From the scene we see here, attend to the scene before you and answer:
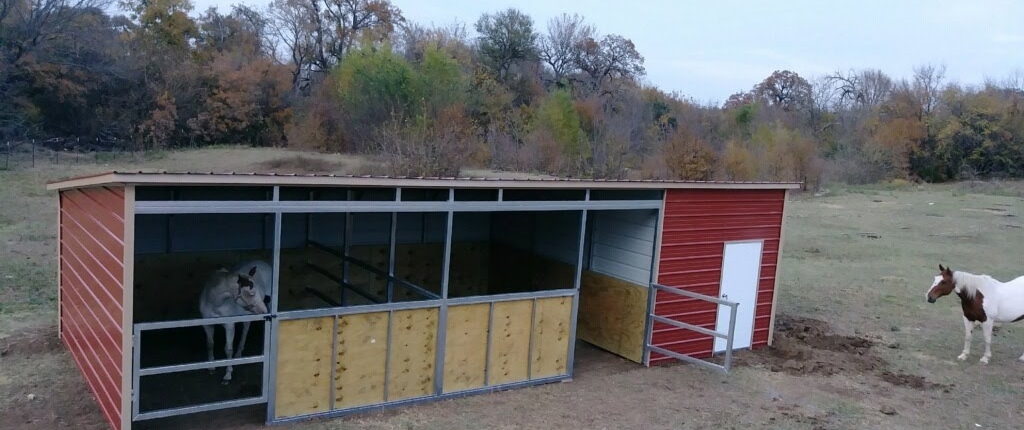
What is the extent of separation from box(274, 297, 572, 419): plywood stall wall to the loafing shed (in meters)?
0.02

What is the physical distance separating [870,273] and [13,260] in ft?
58.0

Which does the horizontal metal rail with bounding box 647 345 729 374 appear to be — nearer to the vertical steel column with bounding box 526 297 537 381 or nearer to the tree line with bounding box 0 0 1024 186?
the vertical steel column with bounding box 526 297 537 381

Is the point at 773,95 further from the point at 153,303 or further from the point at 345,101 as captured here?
the point at 153,303

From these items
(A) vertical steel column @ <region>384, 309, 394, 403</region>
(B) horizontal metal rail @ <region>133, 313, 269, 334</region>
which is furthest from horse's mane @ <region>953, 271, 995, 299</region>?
(B) horizontal metal rail @ <region>133, 313, 269, 334</region>

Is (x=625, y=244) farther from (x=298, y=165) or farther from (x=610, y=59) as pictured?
(x=610, y=59)

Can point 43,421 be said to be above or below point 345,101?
below

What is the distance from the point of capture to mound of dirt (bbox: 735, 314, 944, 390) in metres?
9.30

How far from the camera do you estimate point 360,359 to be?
23.3ft

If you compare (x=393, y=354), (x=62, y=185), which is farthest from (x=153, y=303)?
(x=393, y=354)

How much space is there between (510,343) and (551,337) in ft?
1.86

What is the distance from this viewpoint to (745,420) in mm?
7484

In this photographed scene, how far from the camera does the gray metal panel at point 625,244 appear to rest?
30.3 feet

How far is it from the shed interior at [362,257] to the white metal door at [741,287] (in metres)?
1.38

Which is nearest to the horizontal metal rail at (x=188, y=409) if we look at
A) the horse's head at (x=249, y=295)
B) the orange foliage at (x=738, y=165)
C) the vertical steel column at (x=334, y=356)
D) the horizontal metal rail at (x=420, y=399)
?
the horizontal metal rail at (x=420, y=399)
